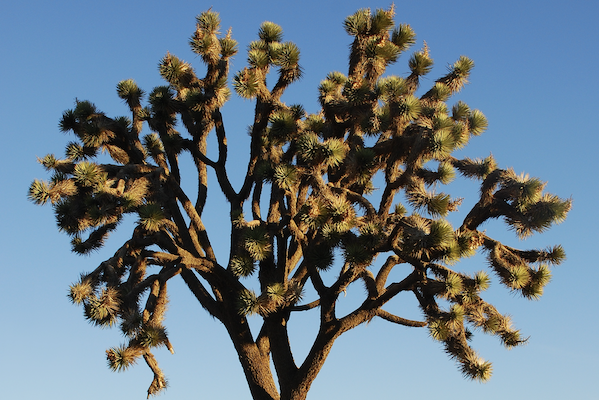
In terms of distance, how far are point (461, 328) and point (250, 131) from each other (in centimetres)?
384

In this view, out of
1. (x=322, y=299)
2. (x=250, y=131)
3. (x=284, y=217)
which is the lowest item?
(x=322, y=299)

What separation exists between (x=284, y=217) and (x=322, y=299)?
1148mm

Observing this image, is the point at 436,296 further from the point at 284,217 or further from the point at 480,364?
the point at 284,217

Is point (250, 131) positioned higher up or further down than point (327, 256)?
higher up

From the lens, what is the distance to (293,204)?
800 cm

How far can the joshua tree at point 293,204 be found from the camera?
7.54 m

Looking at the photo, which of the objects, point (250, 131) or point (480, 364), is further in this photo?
point (250, 131)

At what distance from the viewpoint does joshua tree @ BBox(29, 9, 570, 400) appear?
7535mm

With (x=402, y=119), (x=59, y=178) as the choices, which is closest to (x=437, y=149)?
(x=402, y=119)

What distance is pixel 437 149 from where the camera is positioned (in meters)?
7.33

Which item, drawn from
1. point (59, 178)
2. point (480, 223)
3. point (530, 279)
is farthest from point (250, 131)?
point (530, 279)

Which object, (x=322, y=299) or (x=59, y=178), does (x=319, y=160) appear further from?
(x=59, y=178)

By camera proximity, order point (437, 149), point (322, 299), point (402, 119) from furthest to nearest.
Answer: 1. point (322, 299)
2. point (402, 119)
3. point (437, 149)

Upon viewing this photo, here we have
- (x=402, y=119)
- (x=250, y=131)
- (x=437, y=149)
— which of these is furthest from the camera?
(x=250, y=131)
